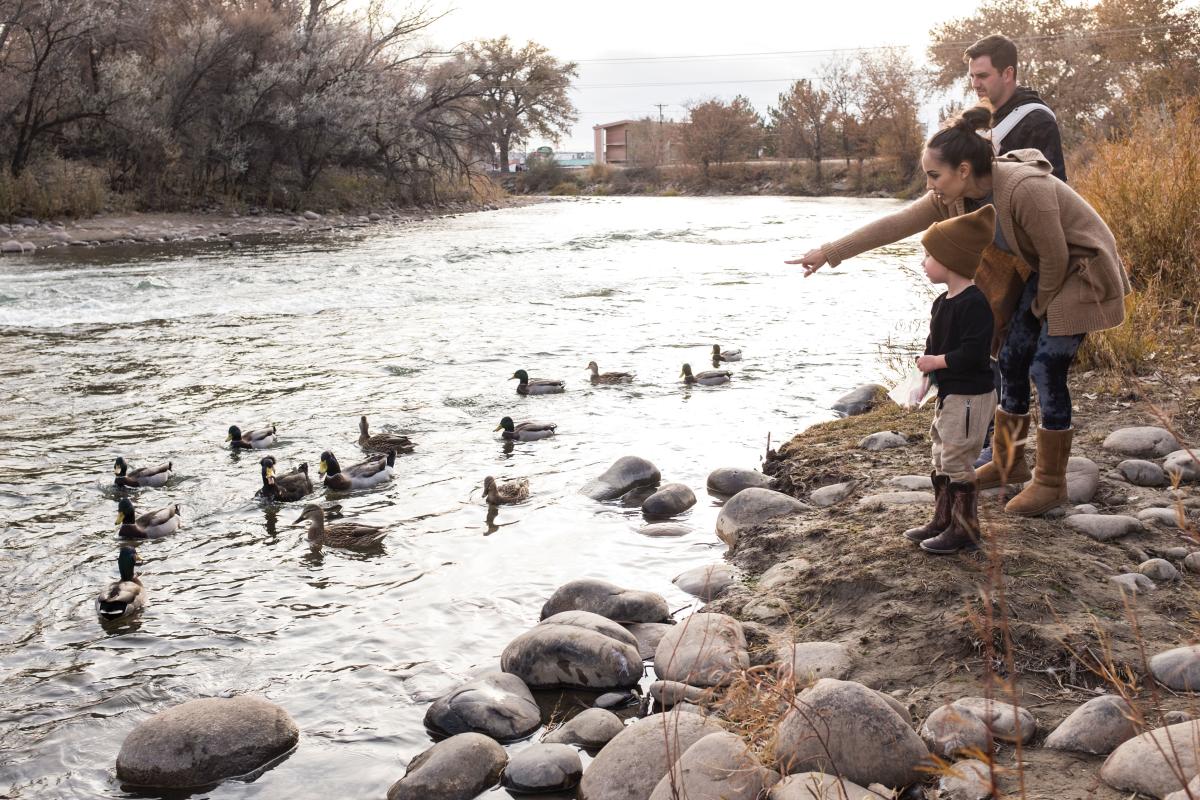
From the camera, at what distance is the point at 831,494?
255 inches

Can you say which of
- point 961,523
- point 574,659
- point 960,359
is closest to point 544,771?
point 574,659

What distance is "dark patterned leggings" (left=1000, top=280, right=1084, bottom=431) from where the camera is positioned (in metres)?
4.87

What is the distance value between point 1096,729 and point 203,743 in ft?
10.9

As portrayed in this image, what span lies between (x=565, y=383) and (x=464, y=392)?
3.94 ft

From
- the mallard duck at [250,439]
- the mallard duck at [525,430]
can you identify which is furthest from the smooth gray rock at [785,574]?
the mallard duck at [250,439]

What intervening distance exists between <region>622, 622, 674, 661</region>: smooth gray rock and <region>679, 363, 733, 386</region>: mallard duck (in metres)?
6.41

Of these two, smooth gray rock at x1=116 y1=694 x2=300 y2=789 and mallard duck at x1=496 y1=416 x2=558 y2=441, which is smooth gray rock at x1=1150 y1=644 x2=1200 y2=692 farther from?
mallard duck at x1=496 y1=416 x2=558 y2=441

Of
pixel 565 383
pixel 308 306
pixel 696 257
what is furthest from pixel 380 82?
pixel 565 383

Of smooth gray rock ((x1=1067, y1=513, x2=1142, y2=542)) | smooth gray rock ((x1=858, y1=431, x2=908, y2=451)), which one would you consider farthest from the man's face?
smooth gray rock ((x1=858, y1=431, x2=908, y2=451))

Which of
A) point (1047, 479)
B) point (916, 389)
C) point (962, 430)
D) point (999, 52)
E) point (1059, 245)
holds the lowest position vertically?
point (1047, 479)

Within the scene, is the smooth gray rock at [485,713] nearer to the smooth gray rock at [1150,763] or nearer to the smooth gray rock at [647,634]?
the smooth gray rock at [647,634]

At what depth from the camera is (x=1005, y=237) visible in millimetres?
4785

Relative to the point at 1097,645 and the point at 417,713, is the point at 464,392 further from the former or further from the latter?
the point at 1097,645

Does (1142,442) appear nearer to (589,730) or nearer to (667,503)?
(667,503)
